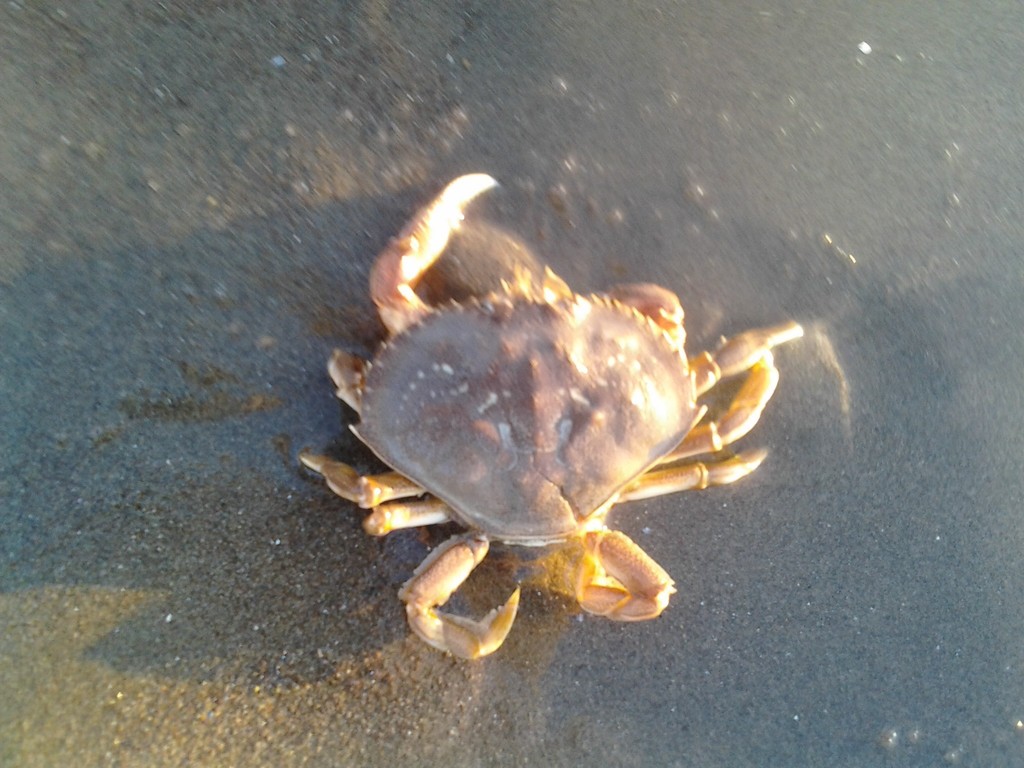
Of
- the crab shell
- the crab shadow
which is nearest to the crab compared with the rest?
the crab shell

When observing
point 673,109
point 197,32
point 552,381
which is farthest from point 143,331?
point 673,109

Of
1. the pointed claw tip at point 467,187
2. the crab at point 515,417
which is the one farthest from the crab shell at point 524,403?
the pointed claw tip at point 467,187

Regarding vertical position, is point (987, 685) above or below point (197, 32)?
below

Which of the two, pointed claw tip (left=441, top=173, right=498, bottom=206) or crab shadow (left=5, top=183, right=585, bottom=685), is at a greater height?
pointed claw tip (left=441, top=173, right=498, bottom=206)

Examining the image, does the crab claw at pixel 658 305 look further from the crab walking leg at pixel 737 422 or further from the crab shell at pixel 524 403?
the crab walking leg at pixel 737 422

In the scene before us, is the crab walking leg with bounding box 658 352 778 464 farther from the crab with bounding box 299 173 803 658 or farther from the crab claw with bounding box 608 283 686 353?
the crab claw with bounding box 608 283 686 353

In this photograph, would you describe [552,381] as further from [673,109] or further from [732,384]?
[673,109]
